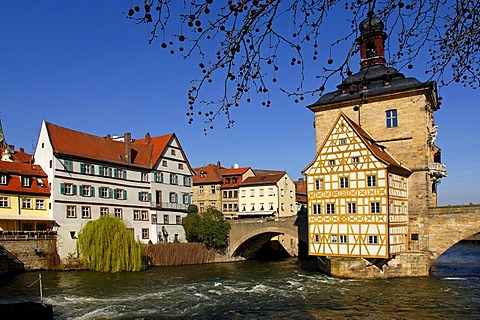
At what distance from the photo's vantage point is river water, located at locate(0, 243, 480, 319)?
1591 cm

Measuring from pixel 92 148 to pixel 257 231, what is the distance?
13432 mm

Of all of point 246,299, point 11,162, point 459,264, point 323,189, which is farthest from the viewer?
point 459,264

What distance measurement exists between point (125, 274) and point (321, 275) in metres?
10.8

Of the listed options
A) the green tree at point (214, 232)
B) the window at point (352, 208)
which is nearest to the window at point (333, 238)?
the window at point (352, 208)

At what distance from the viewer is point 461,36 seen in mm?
4164

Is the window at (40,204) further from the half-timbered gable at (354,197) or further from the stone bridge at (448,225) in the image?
the stone bridge at (448,225)

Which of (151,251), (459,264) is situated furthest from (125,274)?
(459,264)

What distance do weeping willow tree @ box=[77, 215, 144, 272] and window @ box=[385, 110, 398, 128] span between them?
53.7ft

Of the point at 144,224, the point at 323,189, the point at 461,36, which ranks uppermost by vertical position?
the point at 461,36

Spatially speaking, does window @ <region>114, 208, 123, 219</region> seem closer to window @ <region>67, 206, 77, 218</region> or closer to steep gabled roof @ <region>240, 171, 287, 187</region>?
window @ <region>67, 206, 77, 218</region>

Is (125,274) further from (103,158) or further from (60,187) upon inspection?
(103,158)

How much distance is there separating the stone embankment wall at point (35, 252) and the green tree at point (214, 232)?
11031 mm

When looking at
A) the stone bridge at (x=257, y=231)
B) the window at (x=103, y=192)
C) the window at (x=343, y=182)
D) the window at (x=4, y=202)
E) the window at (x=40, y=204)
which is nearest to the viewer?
the window at (x=343, y=182)

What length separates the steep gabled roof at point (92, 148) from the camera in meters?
31.2
